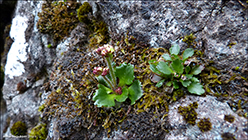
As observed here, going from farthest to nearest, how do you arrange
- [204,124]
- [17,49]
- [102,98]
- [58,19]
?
[17,49], [58,19], [102,98], [204,124]

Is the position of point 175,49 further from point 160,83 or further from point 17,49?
point 17,49

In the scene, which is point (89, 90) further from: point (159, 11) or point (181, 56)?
point (159, 11)

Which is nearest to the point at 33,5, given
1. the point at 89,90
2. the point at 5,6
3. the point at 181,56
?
the point at 5,6

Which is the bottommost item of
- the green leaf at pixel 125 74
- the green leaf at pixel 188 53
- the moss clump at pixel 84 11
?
the green leaf at pixel 188 53

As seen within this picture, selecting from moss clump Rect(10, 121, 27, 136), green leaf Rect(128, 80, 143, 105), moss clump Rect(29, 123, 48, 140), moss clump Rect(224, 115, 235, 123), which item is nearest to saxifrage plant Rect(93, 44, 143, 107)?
green leaf Rect(128, 80, 143, 105)

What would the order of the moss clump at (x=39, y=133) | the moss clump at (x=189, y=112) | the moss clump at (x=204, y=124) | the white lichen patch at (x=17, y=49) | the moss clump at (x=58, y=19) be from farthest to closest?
the white lichen patch at (x=17, y=49) < the moss clump at (x=58, y=19) < the moss clump at (x=39, y=133) < the moss clump at (x=189, y=112) < the moss clump at (x=204, y=124)

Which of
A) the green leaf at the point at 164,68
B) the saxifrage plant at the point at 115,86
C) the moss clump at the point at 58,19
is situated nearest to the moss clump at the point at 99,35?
the moss clump at the point at 58,19

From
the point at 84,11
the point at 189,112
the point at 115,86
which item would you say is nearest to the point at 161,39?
the point at 115,86

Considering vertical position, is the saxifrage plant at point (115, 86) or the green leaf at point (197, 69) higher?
the saxifrage plant at point (115, 86)

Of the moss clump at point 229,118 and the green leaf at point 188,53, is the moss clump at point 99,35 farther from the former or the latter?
the moss clump at point 229,118
